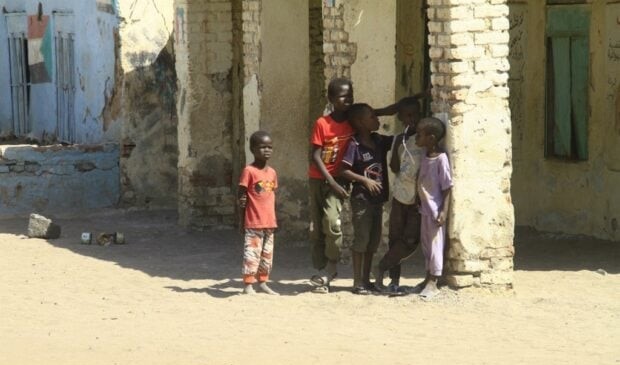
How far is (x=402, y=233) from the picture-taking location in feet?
34.7

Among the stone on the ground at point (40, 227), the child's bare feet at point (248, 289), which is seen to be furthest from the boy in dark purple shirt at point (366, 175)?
the stone on the ground at point (40, 227)

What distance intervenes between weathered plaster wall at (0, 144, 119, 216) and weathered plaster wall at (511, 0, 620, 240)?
15.9 feet

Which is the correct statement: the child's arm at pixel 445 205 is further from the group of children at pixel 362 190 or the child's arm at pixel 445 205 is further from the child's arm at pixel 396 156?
the child's arm at pixel 396 156

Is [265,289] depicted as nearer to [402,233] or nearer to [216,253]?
[402,233]

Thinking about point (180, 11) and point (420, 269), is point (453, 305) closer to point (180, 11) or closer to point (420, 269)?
point (420, 269)

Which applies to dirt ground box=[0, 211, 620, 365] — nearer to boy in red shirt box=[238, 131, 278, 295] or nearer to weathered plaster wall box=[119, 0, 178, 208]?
boy in red shirt box=[238, 131, 278, 295]

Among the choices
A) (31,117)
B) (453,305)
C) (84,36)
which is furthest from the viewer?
Answer: (31,117)

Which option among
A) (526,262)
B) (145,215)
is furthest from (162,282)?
(145,215)

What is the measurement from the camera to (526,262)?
1259 cm

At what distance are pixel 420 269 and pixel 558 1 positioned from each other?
3442 mm

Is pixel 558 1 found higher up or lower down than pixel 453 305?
higher up

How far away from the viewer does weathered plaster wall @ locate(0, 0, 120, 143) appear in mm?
17938

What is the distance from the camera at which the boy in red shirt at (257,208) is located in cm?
1055

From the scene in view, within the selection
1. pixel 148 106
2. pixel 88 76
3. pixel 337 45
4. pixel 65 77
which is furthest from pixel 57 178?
pixel 337 45
